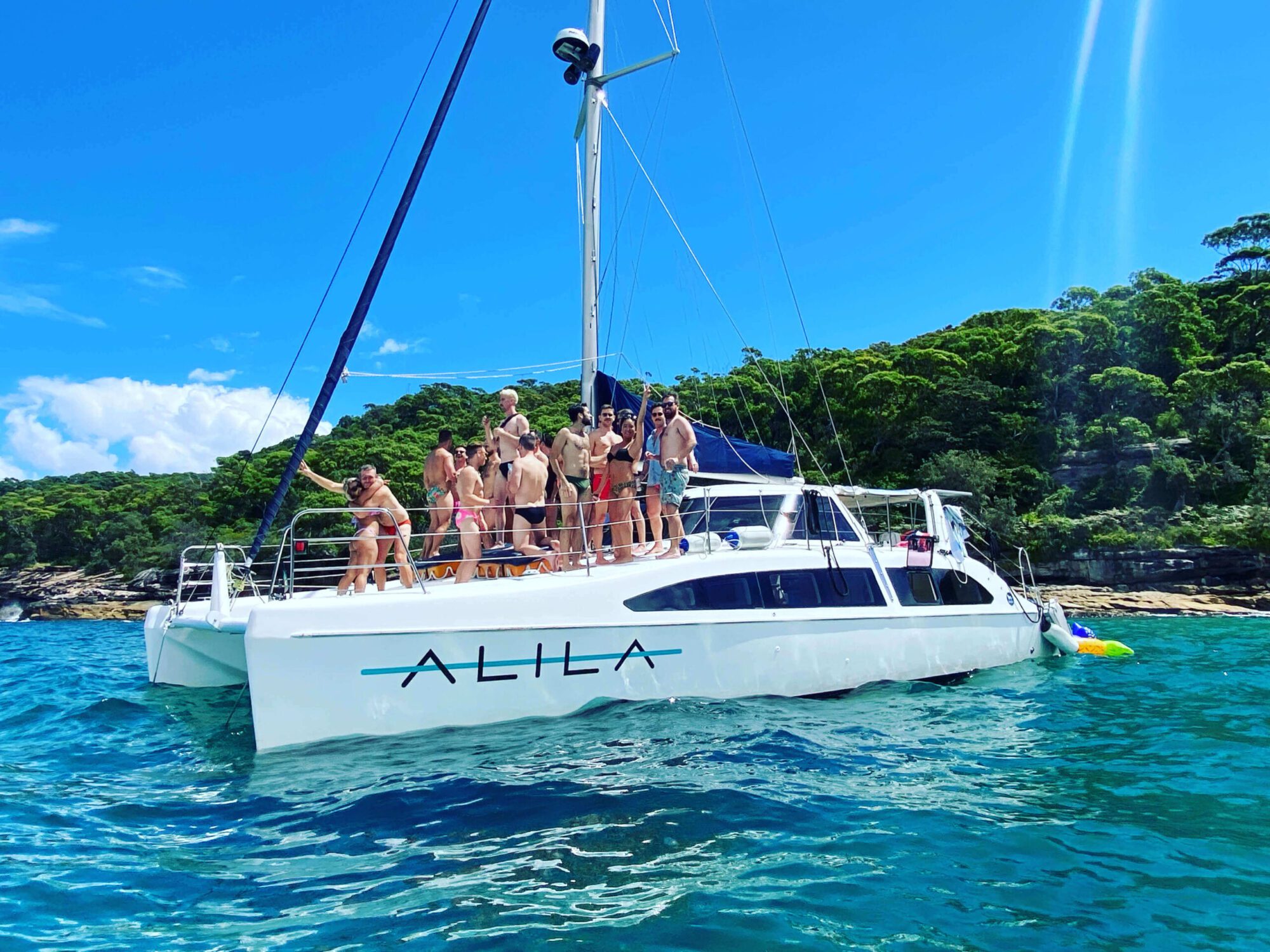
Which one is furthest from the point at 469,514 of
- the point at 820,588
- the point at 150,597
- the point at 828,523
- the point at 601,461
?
the point at 150,597

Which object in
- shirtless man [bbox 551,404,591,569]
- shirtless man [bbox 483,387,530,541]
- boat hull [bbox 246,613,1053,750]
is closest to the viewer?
boat hull [bbox 246,613,1053,750]

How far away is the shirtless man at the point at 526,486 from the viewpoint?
8.45 metres

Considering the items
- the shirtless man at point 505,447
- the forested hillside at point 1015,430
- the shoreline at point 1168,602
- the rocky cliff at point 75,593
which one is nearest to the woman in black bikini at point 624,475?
the shirtless man at point 505,447

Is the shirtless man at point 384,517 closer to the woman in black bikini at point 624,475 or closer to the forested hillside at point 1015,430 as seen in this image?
the woman in black bikini at point 624,475

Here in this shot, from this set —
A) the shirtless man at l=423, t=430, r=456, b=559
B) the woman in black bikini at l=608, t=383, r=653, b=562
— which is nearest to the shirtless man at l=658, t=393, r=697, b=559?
the woman in black bikini at l=608, t=383, r=653, b=562

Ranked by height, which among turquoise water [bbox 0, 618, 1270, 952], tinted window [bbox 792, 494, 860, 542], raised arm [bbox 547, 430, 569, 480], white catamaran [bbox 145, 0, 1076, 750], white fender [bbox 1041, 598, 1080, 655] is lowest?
turquoise water [bbox 0, 618, 1270, 952]

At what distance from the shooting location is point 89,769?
6570mm

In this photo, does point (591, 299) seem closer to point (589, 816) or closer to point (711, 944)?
point (589, 816)

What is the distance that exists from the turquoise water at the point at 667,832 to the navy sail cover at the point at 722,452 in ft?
10.2

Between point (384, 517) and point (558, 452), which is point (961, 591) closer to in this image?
point (558, 452)

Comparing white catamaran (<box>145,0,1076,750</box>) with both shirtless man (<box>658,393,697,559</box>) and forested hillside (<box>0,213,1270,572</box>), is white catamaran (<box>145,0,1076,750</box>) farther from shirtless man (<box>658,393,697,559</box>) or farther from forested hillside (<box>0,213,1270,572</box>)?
forested hillside (<box>0,213,1270,572</box>)

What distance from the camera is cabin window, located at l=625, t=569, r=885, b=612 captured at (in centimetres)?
752

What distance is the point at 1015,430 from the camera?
37.0 metres

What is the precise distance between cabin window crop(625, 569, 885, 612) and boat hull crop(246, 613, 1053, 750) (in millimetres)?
169
